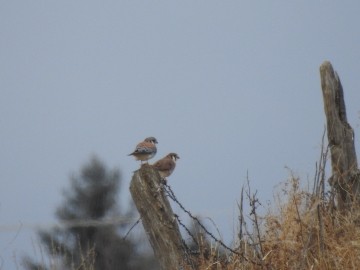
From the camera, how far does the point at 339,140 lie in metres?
8.59

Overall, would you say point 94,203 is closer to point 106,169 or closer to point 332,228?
point 106,169

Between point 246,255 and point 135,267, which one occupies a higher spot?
point 135,267

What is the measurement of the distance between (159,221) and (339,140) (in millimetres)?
3316

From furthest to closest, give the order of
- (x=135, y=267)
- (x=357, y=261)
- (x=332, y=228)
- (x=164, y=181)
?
(x=135, y=267), (x=332, y=228), (x=164, y=181), (x=357, y=261)

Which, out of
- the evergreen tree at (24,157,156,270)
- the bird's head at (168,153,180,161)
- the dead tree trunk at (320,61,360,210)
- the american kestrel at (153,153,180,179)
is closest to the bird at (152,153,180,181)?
the american kestrel at (153,153,180,179)

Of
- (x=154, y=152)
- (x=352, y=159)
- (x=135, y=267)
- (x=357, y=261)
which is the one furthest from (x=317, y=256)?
(x=135, y=267)

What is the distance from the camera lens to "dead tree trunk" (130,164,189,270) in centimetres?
603

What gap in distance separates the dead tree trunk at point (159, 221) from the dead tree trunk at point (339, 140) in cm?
275

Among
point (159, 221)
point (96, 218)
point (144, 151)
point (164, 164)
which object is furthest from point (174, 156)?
point (96, 218)

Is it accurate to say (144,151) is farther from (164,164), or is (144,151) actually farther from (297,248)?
(297,248)

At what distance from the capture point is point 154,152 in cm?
1108

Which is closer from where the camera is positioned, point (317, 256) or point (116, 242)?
point (317, 256)

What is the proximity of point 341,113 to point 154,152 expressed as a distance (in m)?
3.32

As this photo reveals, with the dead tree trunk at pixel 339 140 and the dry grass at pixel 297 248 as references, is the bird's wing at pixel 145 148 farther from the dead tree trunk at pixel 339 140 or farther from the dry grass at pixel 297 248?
the dry grass at pixel 297 248
